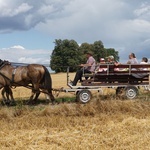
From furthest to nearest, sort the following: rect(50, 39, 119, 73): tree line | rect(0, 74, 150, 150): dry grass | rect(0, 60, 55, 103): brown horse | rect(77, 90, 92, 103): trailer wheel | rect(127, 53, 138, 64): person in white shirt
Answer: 1. rect(50, 39, 119, 73): tree line
2. rect(127, 53, 138, 64): person in white shirt
3. rect(0, 60, 55, 103): brown horse
4. rect(77, 90, 92, 103): trailer wheel
5. rect(0, 74, 150, 150): dry grass

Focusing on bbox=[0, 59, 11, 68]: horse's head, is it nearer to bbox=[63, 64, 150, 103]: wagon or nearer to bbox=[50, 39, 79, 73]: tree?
bbox=[63, 64, 150, 103]: wagon

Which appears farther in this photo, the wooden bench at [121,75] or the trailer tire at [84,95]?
the wooden bench at [121,75]

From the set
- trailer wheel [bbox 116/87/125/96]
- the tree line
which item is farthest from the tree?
trailer wheel [bbox 116/87/125/96]

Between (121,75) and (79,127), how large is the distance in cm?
643

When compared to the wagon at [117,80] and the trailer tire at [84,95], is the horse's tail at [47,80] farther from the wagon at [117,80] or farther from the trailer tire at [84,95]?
the trailer tire at [84,95]

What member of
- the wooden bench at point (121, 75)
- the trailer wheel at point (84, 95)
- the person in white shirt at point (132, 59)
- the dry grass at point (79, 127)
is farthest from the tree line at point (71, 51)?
the dry grass at point (79, 127)

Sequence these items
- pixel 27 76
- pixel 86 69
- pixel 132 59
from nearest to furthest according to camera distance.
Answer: pixel 27 76 → pixel 86 69 → pixel 132 59

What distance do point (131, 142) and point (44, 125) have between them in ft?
6.55

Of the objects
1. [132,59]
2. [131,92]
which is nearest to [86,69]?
[131,92]

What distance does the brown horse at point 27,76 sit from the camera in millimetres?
12250

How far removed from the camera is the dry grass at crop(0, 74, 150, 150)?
548cm

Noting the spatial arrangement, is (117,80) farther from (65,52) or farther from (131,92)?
(65,52)

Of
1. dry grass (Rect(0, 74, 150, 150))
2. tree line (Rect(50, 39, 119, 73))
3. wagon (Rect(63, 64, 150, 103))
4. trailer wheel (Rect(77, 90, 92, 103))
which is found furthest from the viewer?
tree line (Rect(50, 39, 119, 73))

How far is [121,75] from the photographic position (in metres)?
12.7
